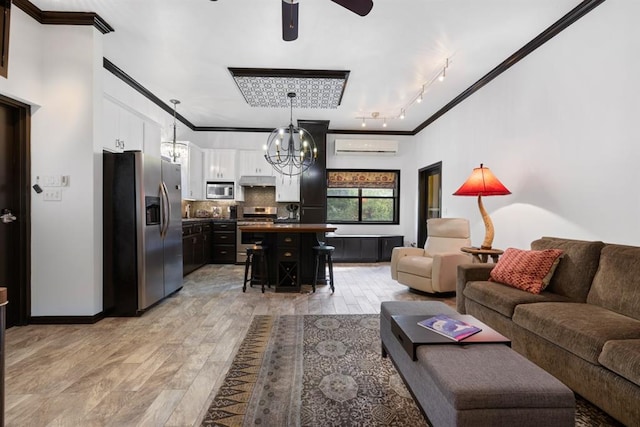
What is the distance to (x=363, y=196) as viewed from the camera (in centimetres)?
691

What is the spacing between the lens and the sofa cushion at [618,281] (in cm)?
196

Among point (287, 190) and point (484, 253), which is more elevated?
point (287, 190)

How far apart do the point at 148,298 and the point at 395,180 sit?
5287 mm

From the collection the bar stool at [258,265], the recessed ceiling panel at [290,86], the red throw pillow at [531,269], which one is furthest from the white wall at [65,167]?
the red throw pillow at [531,269]

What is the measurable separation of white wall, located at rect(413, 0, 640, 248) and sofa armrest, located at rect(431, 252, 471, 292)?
553 millimetres

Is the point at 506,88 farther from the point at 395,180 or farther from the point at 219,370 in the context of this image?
the point at 219,370

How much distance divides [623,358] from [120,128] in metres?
5.04

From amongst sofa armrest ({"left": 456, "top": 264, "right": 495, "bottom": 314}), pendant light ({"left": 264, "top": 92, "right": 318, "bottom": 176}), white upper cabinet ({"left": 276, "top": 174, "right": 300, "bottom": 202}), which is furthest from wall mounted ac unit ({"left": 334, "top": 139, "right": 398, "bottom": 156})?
sofa armrest ({"left": 456, "top": 264, "right": 495, "bottom": 314})

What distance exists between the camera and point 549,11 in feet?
8.91

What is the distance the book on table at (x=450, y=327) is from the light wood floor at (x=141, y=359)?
1.36 m

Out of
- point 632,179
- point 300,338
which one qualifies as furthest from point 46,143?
point 632,179

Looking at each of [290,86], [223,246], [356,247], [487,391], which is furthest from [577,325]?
[223,246]

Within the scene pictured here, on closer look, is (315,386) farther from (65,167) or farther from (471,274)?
(65,167)

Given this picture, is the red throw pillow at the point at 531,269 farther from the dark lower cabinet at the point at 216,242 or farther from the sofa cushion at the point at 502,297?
the dark lower cabinet at the point at 216,242
